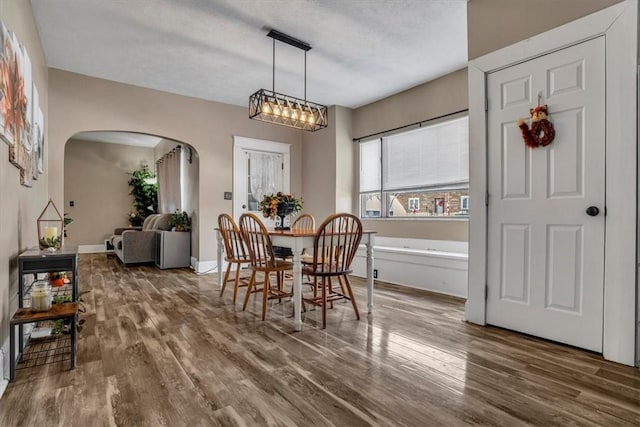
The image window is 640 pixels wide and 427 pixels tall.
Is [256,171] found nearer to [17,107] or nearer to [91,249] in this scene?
[17,107]

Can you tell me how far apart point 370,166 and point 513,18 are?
9.96 feet

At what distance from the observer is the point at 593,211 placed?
2.32m

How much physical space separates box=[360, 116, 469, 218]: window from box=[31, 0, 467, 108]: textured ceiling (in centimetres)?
76


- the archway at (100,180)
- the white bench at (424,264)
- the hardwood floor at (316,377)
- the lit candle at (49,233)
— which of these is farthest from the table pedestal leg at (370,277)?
the archway at (100,180)

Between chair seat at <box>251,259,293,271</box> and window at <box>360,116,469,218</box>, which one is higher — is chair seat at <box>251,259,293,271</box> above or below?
below

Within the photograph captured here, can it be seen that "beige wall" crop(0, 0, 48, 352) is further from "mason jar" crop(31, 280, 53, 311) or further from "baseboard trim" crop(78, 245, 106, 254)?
"baseboard trim" crop(78, 245, 106, 254)

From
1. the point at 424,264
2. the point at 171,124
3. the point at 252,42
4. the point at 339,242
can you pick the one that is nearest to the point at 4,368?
the point at 339,242

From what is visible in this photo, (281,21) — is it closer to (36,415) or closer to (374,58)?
(374,58)

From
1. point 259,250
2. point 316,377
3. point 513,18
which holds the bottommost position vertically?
point 316,377

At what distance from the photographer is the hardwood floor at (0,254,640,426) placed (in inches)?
63.1

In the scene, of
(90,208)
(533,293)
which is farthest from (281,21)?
(90,208)

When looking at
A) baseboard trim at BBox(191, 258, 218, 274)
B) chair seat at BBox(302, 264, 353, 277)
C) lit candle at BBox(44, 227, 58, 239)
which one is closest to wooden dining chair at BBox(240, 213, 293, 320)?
chair seat at BBox(302, 264, 353, 277)

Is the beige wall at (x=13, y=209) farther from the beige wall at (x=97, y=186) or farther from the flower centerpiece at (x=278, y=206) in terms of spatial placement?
the beige wall at (x=97, y=186)

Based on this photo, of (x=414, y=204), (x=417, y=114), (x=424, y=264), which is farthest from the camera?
(x=414, y=204)
